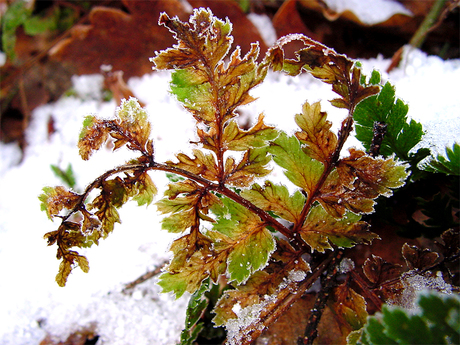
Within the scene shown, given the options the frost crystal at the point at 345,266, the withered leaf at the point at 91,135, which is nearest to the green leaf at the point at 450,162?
the frost crystal at the point at 345,266

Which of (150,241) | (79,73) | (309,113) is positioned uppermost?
(309,113)

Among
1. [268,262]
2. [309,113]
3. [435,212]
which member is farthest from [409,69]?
[268,262]

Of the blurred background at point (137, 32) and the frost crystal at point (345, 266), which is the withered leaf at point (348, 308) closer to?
the frost crystal at point (345, 266)

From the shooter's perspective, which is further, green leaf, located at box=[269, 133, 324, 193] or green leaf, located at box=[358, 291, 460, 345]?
green leaf, located at box=[269, 133, 324, 193]

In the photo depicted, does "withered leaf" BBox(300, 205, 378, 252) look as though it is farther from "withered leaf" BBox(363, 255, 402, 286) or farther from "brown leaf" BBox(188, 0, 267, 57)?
"brown leaf" BBox(188, 0, 267, 57)

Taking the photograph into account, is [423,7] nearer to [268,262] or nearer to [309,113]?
[309,113]

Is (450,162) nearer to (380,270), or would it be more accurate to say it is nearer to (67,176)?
(380,270)

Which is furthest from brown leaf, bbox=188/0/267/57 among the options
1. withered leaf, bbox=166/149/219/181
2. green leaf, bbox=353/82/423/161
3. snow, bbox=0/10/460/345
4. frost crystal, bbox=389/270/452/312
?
frost crystal, bbox=389/270/452/312

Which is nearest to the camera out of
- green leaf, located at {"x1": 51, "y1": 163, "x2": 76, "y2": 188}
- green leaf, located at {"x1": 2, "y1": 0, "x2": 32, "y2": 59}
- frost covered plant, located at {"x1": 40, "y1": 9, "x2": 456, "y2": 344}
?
frost covered plant, located at {"x1": 40, "y1": 9, "x2": 456, "y2": 344}

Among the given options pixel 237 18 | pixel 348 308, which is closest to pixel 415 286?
pixel 348 308
